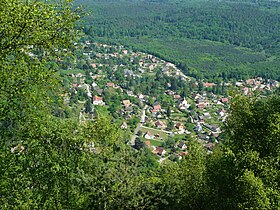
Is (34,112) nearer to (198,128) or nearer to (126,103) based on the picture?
(198,128)

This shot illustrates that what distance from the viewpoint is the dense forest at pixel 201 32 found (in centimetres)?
6875

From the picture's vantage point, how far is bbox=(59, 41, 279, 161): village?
3588 centimetres

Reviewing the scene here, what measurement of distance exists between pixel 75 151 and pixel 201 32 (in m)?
91.3

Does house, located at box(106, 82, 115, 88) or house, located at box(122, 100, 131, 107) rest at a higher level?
house, located at box(122, 100, 131, 107)

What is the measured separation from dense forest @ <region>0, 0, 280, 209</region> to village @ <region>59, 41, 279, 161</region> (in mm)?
19983

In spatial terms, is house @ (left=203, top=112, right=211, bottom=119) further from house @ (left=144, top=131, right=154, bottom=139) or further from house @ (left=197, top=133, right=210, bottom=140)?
house @ (left=144, top=131, right=154, bottom=139)

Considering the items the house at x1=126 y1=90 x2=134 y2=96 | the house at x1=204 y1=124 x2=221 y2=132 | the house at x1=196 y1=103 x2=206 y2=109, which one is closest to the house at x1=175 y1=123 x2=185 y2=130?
the house at x1=204 y1=124 x2=221 y2=132

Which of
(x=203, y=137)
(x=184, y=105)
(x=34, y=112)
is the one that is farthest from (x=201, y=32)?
(x=34, y=112)

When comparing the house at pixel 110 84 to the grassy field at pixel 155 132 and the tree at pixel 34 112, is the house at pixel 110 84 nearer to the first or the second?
the grassy field at pixel 155 132

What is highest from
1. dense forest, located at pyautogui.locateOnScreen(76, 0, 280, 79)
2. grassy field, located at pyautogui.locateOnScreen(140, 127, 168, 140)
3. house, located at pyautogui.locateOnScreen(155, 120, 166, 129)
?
grassy field, located at pyautogui.locateOnScreen(140, 127, 168, 140)

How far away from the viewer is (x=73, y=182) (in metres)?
7.40

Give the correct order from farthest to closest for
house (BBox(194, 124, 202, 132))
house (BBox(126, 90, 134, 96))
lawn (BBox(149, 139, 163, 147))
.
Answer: house (BBox(126, 90, 134, 96))
house (BBox(194, 124, 202, 132))
lawn (BBox(149, 139, 163, 147))

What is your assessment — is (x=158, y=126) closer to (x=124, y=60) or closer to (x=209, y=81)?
(x=209, y=81)

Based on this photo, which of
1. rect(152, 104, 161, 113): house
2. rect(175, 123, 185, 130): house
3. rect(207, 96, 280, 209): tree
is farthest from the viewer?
rect(152, 104, 161, 113): house
